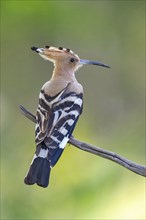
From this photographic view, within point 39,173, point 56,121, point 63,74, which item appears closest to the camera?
point 39,173

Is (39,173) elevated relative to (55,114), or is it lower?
lower

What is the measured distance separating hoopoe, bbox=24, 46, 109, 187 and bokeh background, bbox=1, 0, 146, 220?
1.50 feet

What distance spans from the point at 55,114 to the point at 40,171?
272 mm

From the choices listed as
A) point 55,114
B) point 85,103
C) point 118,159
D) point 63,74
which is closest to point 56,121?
point 55,114

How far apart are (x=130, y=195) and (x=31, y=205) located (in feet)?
1.34

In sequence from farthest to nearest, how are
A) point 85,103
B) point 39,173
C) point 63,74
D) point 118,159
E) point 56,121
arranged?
point 85,103
point 63,74
point 56,121
point 39,173
point 118,159

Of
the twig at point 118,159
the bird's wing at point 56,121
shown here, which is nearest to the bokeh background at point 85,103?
the bird's wing at point 56,121

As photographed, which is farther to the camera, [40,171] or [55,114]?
[55,114]

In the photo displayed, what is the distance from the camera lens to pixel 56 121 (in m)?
2.78

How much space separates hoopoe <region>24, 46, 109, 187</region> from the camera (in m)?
2.63

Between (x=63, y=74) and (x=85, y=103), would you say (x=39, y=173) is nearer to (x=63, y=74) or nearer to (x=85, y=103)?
(x=63, y=74)

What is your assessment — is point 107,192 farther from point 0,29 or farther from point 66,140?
point 0,29

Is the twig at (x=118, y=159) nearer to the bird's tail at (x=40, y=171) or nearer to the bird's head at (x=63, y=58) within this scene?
the bird's tail at (x=40, y=171)

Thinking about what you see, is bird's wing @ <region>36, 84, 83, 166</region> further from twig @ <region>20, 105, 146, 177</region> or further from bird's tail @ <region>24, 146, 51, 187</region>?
twig @ <region>20, 105, 146, 177</region>
